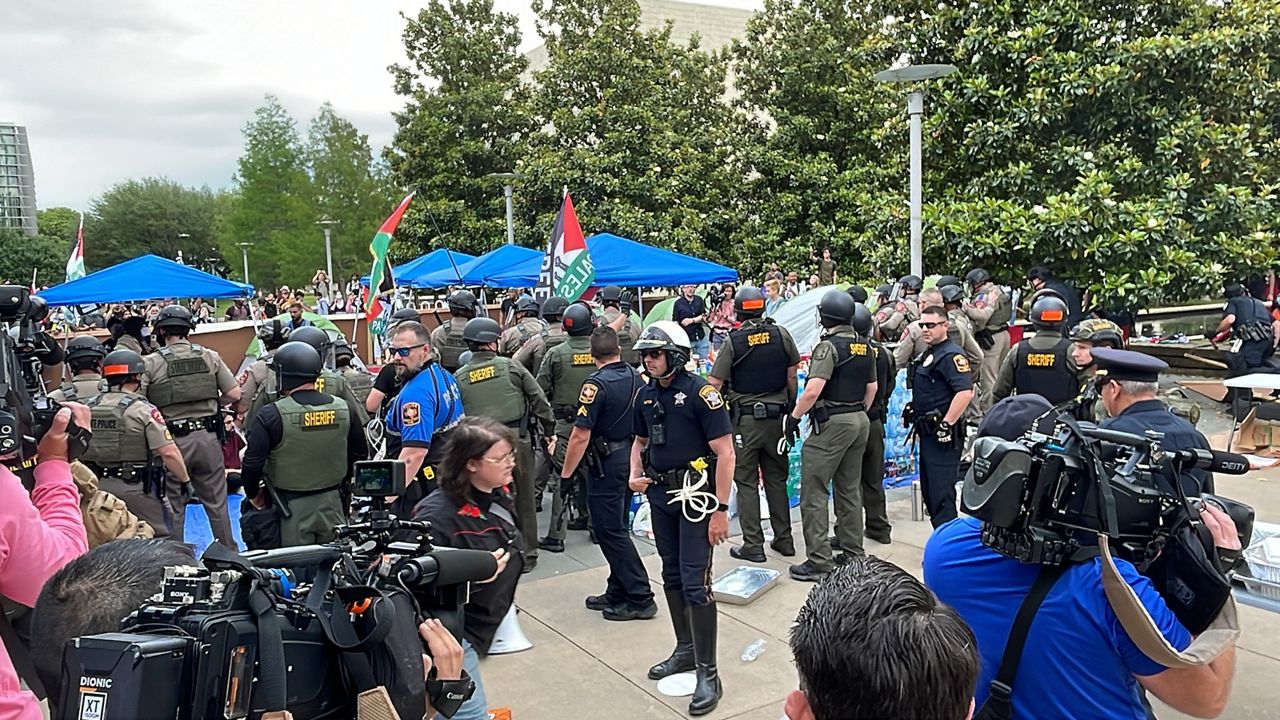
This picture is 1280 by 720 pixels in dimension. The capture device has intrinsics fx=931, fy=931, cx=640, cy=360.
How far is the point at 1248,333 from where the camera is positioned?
11375 millimetres

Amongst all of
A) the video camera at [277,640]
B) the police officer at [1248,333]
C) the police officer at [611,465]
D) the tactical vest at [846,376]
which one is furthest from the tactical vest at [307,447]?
the police officer at [1248,333]

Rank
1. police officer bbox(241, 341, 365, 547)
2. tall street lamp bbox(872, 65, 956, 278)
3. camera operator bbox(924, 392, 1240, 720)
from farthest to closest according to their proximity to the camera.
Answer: tall street lamp bbox(872, 65, 956, 278)
police officer bbox(241, 341, 365, 547)
camera operator bbox(924, 392, 1240, 720)

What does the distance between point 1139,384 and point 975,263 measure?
9.25 metres

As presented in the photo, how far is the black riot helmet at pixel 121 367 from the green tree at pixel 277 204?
136 feet

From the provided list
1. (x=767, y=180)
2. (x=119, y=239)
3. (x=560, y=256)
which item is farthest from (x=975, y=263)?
(x=119, y=239)

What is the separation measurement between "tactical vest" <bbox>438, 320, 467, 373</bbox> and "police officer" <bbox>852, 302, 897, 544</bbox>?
4113 millimetres

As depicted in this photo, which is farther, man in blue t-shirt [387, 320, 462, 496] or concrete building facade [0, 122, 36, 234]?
concrete building facade [0, 122, 36, 234]

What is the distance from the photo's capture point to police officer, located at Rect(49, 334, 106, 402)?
6.36m

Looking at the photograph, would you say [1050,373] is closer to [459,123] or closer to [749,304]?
[749,304]

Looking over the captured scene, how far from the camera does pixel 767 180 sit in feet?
66.8

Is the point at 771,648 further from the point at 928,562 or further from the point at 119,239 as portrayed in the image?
the point at 119,239

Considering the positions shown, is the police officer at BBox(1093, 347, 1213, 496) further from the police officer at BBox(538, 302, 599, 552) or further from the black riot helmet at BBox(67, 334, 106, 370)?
the black riot helmet at BBox(67, 334, 106, 370)

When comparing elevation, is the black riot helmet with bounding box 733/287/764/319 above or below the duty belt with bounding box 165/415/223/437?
above

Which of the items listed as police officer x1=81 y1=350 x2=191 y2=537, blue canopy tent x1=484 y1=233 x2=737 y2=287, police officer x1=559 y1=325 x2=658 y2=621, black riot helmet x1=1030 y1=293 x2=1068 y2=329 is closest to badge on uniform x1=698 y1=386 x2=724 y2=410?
police officer x1=559 y1=325 x2=658 y2=621
